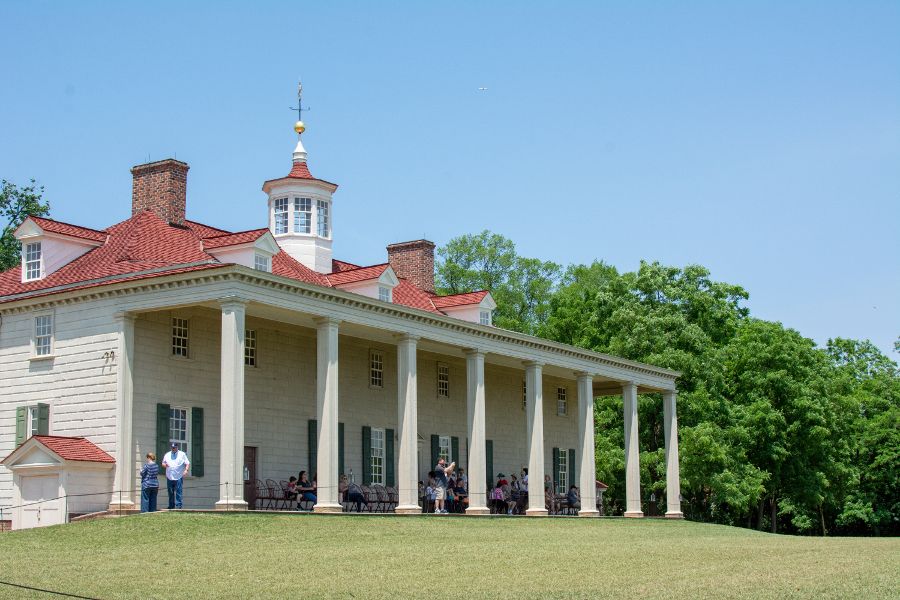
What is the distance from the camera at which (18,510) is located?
102ft

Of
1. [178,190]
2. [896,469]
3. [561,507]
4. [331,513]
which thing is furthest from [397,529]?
[896,469]

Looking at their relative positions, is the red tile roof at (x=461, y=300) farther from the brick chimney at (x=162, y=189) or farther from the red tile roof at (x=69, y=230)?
the red tile roof at (x=69, y=230)

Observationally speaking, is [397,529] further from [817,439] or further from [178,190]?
[817,439]

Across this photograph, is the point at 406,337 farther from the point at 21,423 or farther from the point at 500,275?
the point at 500,275

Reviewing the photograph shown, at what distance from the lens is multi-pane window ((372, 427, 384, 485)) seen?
39.2 m

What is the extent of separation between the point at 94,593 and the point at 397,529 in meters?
11.8

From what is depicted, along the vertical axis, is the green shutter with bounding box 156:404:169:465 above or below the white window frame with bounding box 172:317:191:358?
below

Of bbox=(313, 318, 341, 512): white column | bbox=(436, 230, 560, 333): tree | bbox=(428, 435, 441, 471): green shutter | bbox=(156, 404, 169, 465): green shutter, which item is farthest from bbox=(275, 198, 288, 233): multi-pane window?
bbox=(436, 230, 560, 333): tree

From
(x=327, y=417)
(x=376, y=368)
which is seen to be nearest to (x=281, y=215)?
(x=376, y=368)

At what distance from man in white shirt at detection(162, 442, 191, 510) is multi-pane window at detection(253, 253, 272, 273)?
725 cm

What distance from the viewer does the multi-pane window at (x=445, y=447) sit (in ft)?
140

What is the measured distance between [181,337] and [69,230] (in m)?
5.44

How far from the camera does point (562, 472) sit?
50.0 meters

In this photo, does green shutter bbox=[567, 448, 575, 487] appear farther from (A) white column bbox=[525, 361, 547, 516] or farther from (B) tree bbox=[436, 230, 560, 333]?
(B) tree bbox=[436, 230, 560, 333]
